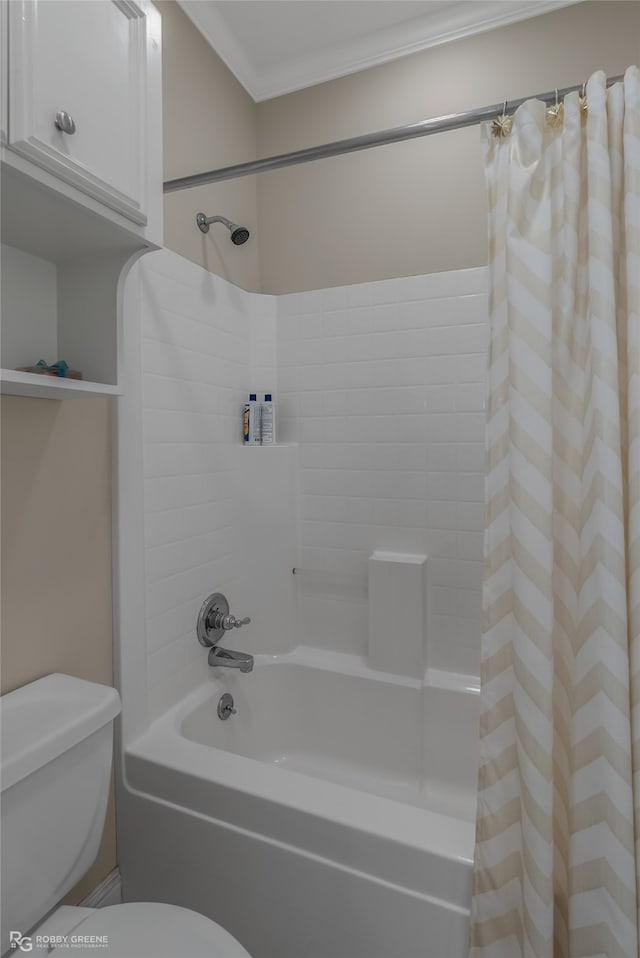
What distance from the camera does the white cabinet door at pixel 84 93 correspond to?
779 millimetres

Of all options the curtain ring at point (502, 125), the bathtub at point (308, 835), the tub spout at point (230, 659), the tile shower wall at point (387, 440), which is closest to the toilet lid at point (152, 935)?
the bathtub at point (308, 835)

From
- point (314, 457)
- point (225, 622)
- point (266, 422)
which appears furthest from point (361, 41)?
point (225, 622)

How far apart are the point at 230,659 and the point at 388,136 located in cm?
156

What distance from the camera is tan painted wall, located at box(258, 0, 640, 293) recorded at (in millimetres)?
1693

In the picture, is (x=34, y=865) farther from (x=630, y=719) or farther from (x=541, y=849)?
(x=630, y=719)

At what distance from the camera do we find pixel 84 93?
87cm

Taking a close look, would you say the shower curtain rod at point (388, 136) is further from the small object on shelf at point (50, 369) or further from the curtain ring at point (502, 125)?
the small object on shelf at point (50, 369)

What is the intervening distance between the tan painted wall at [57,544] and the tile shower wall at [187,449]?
15 centimetres

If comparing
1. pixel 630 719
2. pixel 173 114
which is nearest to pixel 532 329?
pixel 630 719

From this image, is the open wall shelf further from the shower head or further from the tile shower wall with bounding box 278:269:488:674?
the tile shower wall with bounding box 278:269:488:674

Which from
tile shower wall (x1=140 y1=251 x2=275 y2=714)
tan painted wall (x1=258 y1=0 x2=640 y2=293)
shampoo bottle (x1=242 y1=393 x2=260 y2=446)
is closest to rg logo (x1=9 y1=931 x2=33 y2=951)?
tile shower wall (x1=140 y1=251 x2=275 y2=714)

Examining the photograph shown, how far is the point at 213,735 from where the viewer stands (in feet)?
5.47

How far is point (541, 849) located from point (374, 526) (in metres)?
1.13

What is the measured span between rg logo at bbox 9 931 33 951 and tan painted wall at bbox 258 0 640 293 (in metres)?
1.99
